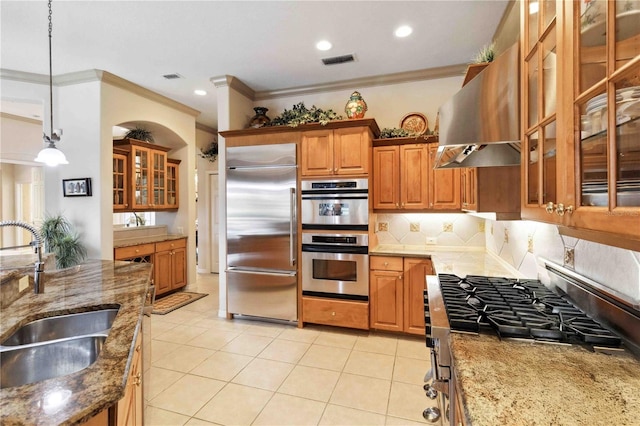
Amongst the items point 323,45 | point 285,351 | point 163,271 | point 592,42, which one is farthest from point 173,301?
point 592,42

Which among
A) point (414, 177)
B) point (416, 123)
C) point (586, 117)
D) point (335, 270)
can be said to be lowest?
point (335, 270)

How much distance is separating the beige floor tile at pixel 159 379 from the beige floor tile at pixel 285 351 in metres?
0.73

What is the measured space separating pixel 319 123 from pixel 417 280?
2010 millimetres

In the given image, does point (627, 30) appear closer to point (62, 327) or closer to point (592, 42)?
point (592, 42)

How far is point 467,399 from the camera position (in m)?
0.83

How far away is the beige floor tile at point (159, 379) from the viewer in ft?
7.69

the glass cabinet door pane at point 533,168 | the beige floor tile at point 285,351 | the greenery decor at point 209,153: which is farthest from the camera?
the greenery decor at point 209,153

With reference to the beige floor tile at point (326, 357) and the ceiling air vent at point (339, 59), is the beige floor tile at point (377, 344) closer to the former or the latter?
the beige floor tile at point (326, 357)

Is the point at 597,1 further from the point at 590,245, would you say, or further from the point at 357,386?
the point at 357,386

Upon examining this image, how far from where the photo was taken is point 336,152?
3383 millimetres

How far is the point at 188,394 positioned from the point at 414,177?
117 inches

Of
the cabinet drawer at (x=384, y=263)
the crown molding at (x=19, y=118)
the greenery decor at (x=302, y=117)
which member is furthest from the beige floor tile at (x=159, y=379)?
the crown molding at (x=19, y=118)

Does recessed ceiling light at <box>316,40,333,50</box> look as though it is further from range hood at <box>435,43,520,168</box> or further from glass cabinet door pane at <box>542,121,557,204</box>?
glass cabinet door pane at <box>542,121,557,204</box>

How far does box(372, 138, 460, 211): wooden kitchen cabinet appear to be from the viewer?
11.1 ft
